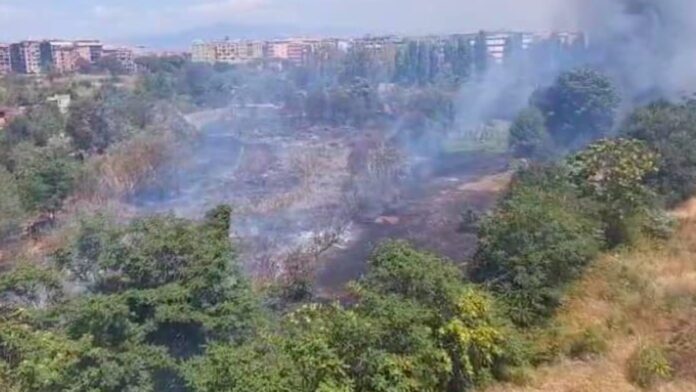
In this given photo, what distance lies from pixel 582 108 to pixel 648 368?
2172 cm

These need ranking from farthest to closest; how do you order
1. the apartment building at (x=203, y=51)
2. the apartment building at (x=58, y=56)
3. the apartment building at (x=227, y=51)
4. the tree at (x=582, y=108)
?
the apartment building at (x=227, y=51) < the apartment building at (x=203, y=51) < the apartment building at (x=58, y=56) < the tree at (x=582, y=108)

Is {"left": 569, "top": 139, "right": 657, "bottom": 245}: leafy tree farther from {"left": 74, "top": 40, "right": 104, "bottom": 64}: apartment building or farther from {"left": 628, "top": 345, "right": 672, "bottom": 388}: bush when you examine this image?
{"left": 74, "top": 40, "right": 104, "bottom": 64}: apartment building

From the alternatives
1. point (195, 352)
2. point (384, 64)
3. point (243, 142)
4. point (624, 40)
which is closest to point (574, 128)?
point (624, 40)

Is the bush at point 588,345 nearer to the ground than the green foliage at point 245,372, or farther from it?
nearer to the ground

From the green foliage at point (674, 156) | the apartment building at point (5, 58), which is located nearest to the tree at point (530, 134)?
the green foliage at point (674, 156)

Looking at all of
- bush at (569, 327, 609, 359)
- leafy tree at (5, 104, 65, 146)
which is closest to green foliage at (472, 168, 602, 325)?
bush at (569, 327, 609, 359)

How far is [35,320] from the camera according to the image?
33.6 feet

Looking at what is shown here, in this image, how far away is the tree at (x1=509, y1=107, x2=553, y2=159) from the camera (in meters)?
28.3

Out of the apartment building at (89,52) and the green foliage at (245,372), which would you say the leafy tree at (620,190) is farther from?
the apartment building at (89,52)

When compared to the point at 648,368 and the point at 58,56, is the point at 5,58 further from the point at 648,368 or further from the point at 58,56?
the point at 648,368

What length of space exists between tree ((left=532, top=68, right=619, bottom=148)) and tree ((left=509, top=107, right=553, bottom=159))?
76cm

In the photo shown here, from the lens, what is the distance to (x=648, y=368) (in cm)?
857

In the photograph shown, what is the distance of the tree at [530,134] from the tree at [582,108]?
2.48 feet

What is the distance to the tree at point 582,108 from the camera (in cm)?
2869
